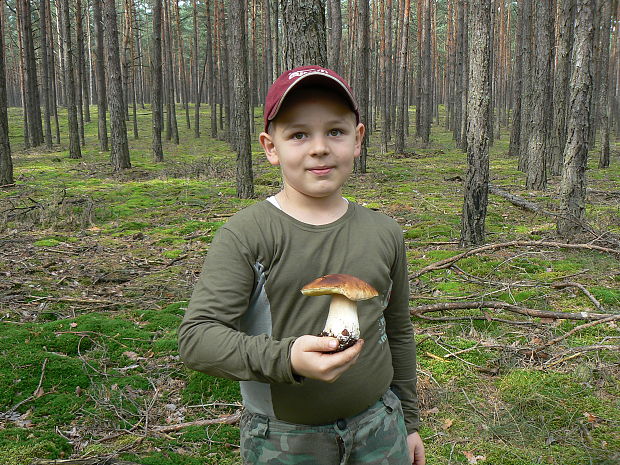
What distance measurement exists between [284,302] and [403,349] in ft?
2.07

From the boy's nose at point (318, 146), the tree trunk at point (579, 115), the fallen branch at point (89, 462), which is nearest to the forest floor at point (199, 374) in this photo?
the fallen branch at point (89, 462)

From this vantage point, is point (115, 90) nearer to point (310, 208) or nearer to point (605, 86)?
point (310, 208)

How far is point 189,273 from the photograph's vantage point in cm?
638

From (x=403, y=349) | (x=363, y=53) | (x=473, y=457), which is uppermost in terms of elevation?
(x=363, y=53)

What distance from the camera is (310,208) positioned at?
1.59 m

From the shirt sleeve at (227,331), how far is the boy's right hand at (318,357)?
0.09ft

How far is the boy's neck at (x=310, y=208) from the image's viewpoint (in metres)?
1.57

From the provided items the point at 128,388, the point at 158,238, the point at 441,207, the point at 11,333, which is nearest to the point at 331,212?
the point at 128,388

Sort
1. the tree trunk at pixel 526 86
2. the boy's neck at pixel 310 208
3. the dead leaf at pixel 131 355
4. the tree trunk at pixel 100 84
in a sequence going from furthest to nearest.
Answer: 1. the tree trunk at pixel 100 84
2. the tree trunk at pixel 526 86
3. the dead leaf at pixel 131 355
4. the boy's neck at pixel 310 208

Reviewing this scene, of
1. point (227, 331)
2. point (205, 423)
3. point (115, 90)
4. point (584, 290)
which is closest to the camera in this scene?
point (227, 331)

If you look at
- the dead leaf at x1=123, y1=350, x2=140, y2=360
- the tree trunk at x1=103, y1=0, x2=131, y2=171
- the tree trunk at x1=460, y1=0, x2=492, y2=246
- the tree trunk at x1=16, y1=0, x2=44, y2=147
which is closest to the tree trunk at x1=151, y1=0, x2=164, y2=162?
the tree trunk at x1=103, y1=0, x2=131, y2=171

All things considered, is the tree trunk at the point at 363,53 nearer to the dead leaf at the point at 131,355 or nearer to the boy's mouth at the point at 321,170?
the dead leaf at the point at 131,355

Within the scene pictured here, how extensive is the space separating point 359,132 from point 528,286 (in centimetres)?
441

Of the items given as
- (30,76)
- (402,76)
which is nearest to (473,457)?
(402,76)
